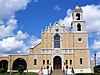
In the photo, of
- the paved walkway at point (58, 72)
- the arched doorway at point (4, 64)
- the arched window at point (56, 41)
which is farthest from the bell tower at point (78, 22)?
the arched doorway at point (4, 64)

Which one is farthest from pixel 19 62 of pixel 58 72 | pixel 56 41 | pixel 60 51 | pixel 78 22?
pixel 78 22

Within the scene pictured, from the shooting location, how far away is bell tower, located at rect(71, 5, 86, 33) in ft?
210

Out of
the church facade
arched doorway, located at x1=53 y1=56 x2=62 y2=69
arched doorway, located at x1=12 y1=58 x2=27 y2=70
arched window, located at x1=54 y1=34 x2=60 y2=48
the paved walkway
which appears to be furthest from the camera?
arched doorway, located at x1=12 y1=58 x2=27 y2=70

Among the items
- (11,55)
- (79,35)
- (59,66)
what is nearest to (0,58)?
(11,55)


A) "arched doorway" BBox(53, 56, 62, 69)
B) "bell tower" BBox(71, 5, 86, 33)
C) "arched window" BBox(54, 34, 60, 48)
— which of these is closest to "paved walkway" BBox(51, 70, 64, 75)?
"arched doorway" BBox(53, 56, 62, 69)

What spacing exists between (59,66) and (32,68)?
5525 mm

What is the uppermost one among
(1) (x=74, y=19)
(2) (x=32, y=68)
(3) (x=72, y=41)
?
(1) (x=74, y=19)

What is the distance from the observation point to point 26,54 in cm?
6325

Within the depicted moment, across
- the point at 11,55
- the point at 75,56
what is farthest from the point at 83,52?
the point at 11,55

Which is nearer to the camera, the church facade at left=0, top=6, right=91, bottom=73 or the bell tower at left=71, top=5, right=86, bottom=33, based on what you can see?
the church facade at left=0, top=6, right=91, bottom=73

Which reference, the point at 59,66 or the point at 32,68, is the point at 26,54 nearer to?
the point at 32,68

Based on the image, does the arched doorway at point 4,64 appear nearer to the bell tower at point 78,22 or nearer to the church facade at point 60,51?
the church facade at point 60,51

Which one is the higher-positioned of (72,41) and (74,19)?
(74,19)

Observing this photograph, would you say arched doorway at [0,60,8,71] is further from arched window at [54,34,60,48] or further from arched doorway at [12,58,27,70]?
arched window at [54,34,60,48]
